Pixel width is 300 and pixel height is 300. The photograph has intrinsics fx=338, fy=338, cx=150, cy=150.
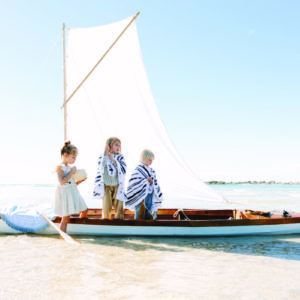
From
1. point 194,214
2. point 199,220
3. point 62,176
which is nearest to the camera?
point 62,176

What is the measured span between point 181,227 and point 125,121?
374 centimetres

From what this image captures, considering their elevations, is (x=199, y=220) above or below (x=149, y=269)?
above

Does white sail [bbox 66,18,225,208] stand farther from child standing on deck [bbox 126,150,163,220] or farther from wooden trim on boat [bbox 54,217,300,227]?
child standing on deck [bbox 126,150,163,220]

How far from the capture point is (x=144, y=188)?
755 cm

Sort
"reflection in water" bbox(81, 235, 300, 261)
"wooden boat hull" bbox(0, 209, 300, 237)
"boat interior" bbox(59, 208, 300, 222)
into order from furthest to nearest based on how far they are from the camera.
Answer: "boat interior" bbox(59, 208, 300, 222)
"wooden boat hull" bbox(0, 209, 300, 237)
"reflection in water" bbox(81, 235, 300, 261)

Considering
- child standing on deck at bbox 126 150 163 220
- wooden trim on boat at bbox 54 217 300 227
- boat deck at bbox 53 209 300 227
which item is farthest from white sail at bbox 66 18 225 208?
child standing on deck at bbox 126 150 163 220

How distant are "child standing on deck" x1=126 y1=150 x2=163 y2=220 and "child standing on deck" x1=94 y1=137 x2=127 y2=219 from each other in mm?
247

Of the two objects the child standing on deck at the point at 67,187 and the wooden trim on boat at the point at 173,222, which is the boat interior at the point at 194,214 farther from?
the child standing on deck at the point at 67,187

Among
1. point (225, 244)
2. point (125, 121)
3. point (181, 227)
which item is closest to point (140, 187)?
point (181, 227)

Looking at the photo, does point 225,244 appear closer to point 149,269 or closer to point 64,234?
point 149,269

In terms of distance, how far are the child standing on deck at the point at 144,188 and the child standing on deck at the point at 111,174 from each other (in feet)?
0.81

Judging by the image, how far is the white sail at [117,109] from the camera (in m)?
9.26

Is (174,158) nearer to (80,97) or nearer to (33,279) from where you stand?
(80,97)

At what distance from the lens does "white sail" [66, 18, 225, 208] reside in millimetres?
9258
